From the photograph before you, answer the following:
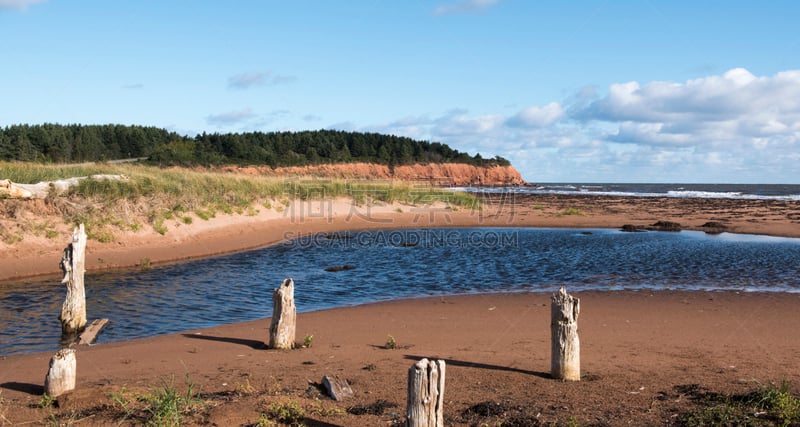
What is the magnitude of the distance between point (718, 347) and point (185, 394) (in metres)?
7.60

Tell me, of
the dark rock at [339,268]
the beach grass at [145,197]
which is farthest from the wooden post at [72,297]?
the dark rock at [339,268]

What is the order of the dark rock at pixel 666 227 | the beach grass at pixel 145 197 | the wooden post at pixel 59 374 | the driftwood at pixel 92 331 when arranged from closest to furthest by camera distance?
the wooden post at pixel 59 374
the driftwood at pixel 92 331
the beach grass at pixel 145 197
the dark rock at pixel 666 227

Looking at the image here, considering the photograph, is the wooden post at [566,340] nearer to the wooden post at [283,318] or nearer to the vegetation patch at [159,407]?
the wooden post at [283,318]

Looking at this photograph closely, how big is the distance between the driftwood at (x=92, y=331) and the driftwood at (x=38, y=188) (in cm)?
942

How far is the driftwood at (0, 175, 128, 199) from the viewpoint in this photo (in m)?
17.2

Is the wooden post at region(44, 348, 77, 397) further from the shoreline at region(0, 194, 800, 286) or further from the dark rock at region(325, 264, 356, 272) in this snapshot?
the dark rock at region(325, 264, 356, 272)

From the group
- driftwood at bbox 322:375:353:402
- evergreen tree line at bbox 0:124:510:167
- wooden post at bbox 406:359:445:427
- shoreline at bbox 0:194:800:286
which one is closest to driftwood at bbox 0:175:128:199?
shoreline at bbox 0:194:800:286

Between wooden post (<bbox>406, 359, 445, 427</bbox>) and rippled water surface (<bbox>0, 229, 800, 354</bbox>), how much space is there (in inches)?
271

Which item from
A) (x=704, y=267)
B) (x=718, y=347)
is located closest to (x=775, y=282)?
(x=704, y=267)

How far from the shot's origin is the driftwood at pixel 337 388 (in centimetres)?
643

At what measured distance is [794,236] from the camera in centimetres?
2600

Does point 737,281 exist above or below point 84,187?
below

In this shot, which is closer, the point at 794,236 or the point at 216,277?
the point at 216,277

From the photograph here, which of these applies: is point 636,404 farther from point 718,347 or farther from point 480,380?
point 718,347
